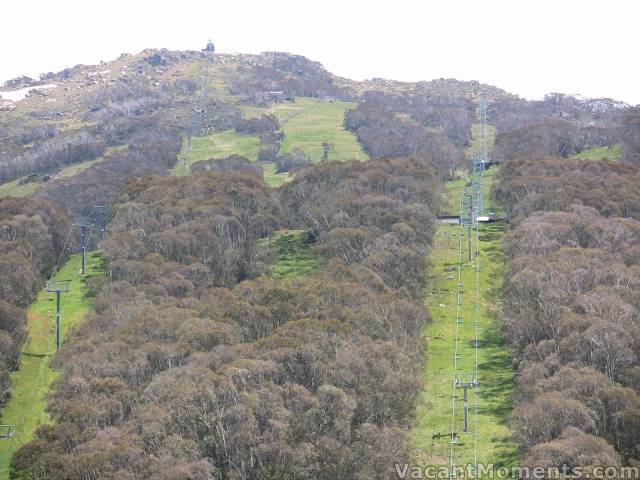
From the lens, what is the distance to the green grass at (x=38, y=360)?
74.7 meters

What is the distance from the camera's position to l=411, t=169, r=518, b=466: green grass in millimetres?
66188

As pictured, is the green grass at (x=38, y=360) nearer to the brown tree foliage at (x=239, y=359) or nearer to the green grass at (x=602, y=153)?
the brown tree foliage at (x=239, y=359)

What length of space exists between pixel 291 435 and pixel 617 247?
Result: 5105 centimetres

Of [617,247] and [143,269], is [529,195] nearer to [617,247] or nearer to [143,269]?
[617,247]

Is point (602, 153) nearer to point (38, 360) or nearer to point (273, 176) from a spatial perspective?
point (273, 176)

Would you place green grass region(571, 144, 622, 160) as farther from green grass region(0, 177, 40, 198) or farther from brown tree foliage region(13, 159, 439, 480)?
green grass region(0, 177, 40, 198)

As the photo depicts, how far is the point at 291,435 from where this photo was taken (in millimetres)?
59688

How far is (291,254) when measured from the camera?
119 m

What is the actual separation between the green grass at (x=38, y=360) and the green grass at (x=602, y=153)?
100179mm

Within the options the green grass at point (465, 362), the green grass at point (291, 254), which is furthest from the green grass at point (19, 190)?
the green grass at point (465, 362)

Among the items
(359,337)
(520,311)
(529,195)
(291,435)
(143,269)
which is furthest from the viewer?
(529,195)

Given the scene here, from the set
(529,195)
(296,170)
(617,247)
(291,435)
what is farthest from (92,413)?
(296,170)

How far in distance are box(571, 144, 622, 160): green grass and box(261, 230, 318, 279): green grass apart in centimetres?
7301

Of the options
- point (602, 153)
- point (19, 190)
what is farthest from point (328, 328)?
point (19, 190)
